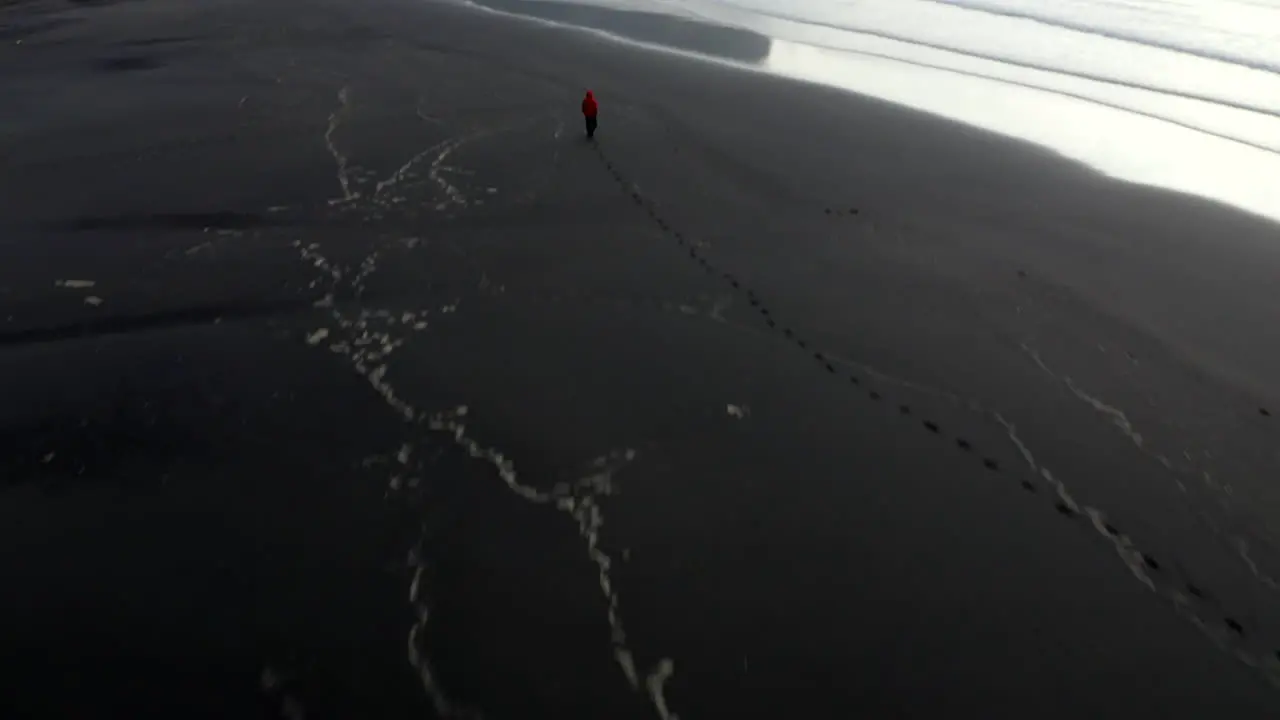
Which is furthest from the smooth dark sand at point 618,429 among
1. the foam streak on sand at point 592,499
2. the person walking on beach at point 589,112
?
the person walking on beach at point 589,112

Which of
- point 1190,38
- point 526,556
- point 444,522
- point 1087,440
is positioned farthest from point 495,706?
point 1190,38

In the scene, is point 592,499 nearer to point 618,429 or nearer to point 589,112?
point 618,429

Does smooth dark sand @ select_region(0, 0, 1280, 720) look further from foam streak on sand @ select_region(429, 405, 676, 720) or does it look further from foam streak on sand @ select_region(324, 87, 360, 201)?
foam streak on sand @ select_region(324, 87, 360, 201)

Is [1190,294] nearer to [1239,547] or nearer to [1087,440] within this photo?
[1087,440]

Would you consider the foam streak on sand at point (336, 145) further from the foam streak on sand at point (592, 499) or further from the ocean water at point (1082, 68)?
the ocean water at point (1082, 68)

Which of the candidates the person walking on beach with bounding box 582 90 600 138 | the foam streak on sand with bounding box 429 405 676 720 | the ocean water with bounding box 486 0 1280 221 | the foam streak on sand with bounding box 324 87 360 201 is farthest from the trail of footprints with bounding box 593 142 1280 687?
the ocean water with bounding box 486 0 1280 221

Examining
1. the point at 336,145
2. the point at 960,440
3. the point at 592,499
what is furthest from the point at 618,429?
the point at 336,145
